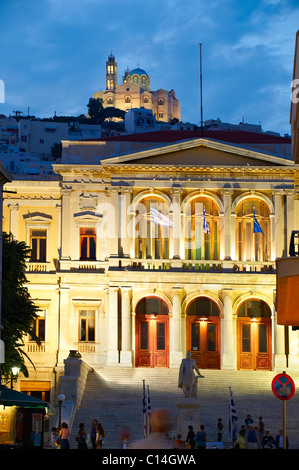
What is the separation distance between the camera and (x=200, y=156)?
3978 centimetres

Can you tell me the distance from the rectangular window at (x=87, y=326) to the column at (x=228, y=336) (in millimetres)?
5823

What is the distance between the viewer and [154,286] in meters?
38.9

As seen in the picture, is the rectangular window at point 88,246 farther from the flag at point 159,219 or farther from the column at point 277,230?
the column at point 277,230

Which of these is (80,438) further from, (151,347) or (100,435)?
(151,347)

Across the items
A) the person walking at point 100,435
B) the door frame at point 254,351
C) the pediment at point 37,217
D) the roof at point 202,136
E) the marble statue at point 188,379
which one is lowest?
the person walking at point 100,435

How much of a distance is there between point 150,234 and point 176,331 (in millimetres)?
4561

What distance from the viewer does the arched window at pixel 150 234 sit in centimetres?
3988

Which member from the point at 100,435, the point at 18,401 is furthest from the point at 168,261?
the point at 18,401

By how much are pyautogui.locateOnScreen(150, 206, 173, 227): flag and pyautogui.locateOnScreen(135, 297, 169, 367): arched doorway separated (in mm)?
3336

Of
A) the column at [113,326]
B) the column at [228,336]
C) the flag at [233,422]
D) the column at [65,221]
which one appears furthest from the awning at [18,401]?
the column at [65,221]

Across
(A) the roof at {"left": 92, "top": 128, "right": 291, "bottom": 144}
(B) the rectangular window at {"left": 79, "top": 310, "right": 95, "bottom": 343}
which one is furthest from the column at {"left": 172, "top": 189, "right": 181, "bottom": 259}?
(B) the rectangular window at {"left": 79, "top": 310, "right": 95, "bottom": 343}
